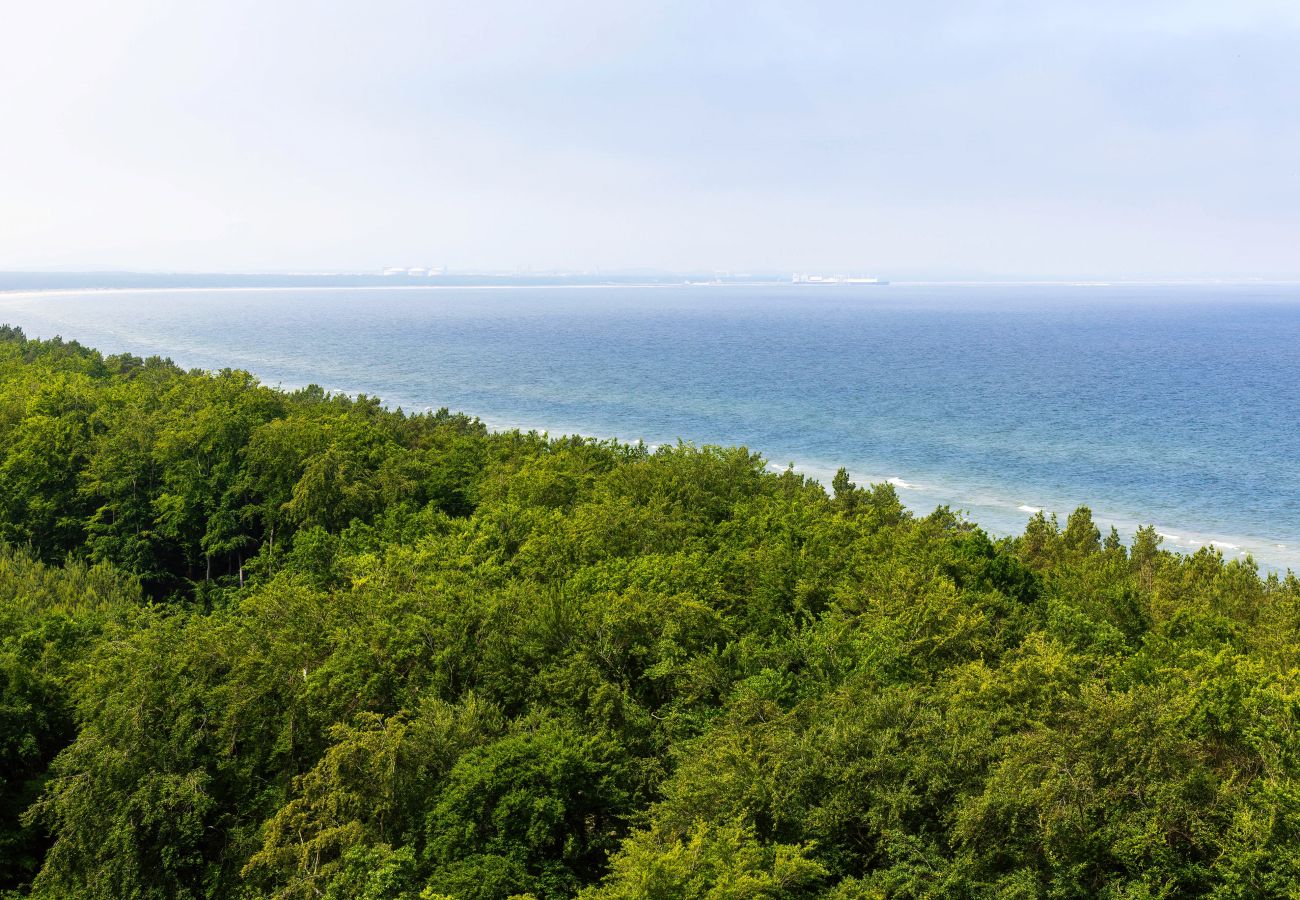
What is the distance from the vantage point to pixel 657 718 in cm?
2498

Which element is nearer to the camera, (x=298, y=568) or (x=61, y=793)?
(x=61, y=793)

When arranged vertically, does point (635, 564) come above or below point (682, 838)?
above

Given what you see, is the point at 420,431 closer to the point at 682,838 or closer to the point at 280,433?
the point at 280,433

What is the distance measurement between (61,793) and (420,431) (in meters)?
39.5

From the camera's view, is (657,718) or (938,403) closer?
(657,718)

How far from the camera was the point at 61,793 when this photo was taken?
23.0 metres

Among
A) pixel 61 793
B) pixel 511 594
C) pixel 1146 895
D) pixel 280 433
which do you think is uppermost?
pixel 280 433

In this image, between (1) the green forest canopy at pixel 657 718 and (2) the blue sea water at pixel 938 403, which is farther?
(2) the blue sea water at pixel 938 403

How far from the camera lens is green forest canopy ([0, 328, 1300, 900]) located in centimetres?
1823

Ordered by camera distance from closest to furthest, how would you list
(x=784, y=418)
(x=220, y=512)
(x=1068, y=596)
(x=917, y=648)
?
(x=917, y=648) < (x=1068, y=596) < (x=220, y=512) < (x=784, y=418)

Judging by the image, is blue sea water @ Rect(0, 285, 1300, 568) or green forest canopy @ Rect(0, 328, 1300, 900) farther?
blue sea water @ Rect(0, 285, 1300, 568)

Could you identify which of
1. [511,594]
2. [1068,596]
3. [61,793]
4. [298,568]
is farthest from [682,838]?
[298,568]

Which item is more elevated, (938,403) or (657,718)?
(938,403)

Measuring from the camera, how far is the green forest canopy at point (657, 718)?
18234mm
